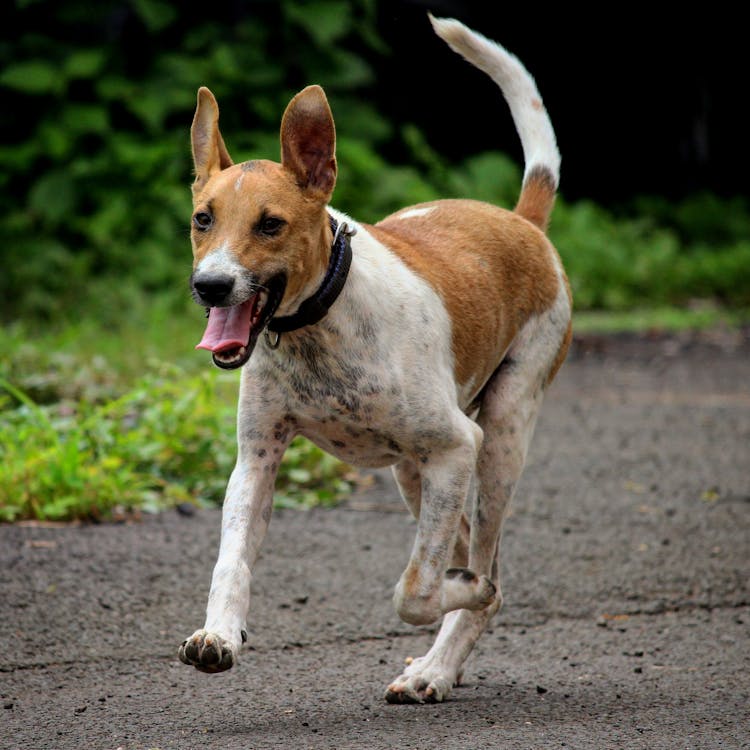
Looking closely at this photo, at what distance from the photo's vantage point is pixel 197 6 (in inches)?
593

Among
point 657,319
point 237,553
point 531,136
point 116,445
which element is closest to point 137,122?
point 657,319

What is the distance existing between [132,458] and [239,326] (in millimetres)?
3154

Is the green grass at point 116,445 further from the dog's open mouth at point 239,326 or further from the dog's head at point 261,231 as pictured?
the dog's open mouth at point 239,326

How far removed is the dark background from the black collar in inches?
574

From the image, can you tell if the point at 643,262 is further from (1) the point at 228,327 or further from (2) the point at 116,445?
(1) the point at 228,327

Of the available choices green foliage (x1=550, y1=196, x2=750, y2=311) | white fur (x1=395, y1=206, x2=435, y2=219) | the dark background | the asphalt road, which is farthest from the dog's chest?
the dark background

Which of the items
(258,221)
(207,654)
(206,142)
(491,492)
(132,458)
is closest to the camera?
(207,654)

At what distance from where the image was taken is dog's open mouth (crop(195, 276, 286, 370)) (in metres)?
3.81

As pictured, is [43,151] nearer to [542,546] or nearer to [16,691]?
[542,546]

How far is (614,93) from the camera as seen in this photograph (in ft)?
68.0

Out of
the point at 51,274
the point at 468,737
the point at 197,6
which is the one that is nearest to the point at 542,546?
the point at 468,737

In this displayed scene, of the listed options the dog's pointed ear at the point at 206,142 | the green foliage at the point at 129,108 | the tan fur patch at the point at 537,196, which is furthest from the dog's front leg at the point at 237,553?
the green foliage at the point at 129,108

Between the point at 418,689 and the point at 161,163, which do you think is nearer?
the point at 418,689

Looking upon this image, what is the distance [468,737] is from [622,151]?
58.9ft
